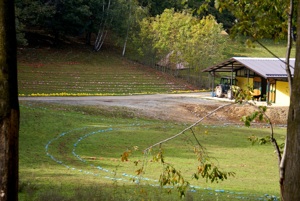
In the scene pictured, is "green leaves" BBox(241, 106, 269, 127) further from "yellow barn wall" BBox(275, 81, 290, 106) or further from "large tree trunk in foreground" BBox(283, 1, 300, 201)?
"yellow barn wall" BBox(275, 81, 290, 106)

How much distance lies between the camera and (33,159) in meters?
18.3

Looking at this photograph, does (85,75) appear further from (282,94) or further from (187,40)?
(282,94)

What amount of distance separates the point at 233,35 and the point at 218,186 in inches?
331

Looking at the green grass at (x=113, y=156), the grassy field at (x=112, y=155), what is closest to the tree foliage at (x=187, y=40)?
the grassy field at (x=112, y=155)

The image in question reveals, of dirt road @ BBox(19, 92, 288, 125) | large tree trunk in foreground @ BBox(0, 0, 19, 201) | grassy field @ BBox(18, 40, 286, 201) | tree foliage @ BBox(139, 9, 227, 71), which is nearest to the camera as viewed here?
large tree trunk in foreground @ BBox(0, 0, 19, 201)

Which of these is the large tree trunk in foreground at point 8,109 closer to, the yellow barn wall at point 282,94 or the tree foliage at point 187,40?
the yellow barn wall at point 282,94

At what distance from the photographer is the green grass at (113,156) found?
13141mm

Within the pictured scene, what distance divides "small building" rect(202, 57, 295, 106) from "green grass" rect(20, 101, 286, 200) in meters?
Answer: 13.7

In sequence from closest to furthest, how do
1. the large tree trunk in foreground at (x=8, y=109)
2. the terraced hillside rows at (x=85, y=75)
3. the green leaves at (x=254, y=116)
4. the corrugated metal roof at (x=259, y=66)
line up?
the green leaves at (x=254, y=116) < the large tree trunk in foreground at (x=8, y=109) < the corrugated metal roof at (x=259, y=66) < the terraced hillside rows at (x=85, y=75)

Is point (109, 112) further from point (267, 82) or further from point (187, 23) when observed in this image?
point (187, 23)

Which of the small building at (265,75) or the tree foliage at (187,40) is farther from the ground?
the tree foliage at (187,40)

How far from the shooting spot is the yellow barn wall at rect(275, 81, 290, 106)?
47000mm

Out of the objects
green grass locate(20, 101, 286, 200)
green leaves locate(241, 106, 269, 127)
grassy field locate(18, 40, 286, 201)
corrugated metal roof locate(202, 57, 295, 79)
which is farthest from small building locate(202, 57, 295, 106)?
green leaves locate(241, 106, 269, 127)

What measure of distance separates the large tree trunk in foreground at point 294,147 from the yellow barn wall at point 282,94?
137 feet
